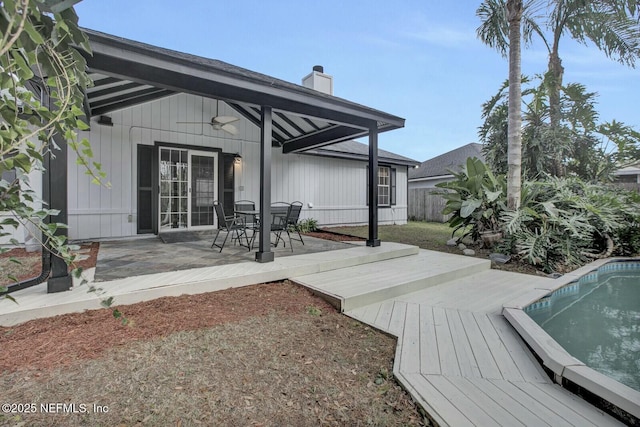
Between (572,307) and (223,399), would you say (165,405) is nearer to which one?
(223,399)

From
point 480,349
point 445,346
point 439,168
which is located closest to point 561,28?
point 439,168

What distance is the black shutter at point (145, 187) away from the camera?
6.54m

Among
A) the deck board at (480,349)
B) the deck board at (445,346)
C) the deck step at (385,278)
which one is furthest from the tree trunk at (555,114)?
the deck board at (445,346)

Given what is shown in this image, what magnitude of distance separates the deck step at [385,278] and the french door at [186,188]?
4286mm

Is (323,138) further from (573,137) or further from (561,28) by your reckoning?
(561,28)

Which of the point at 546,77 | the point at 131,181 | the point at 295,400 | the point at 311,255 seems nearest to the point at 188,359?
the point at 295,400

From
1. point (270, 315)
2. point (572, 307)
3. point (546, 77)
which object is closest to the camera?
point (270, 315)

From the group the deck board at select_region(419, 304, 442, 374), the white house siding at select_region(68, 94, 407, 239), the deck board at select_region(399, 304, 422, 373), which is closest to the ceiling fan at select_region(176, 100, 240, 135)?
the white house siding at select_region(68, 94, 407, 239)

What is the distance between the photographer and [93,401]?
172cm

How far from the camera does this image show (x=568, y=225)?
5387 millimetres

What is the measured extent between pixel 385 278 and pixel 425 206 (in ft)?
37.5

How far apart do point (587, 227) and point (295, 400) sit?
6384 millimetres

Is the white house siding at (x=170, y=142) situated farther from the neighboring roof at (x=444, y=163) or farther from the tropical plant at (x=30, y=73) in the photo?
the neighboring roof at (x=444, y=163)

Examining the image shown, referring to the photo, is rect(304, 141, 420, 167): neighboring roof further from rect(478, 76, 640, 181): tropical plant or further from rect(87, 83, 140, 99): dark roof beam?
rect(87, 83, 140, 99): dark roof beam
